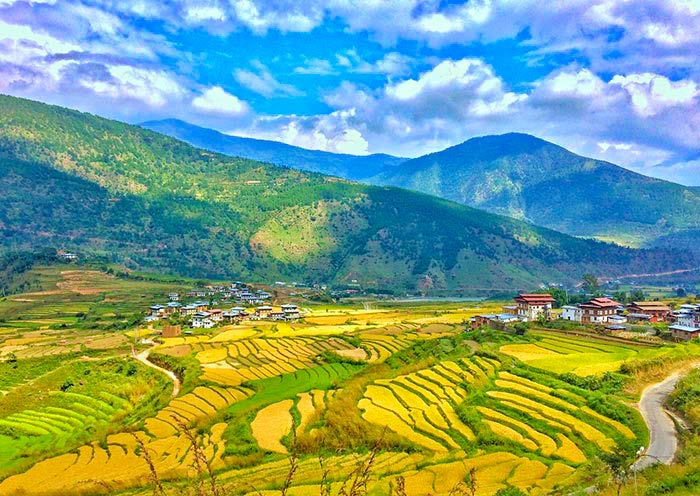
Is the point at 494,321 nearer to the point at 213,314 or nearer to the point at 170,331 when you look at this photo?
the point at 170,331

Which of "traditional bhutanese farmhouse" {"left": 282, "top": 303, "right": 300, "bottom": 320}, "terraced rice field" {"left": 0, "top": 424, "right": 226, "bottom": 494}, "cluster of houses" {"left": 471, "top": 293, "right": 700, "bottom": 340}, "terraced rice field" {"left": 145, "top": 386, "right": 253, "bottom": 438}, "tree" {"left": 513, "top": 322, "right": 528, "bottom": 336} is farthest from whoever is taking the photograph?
"traditional bhutanese farmhouse" {"left": 282, "top": 303, "right": 300, "bottom": 320}

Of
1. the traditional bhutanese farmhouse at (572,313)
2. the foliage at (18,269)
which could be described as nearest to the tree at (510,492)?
the traditional bhutanese farmhouse at (572,313)

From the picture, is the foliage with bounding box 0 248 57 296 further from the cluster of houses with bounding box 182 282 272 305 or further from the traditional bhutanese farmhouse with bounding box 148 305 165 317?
the traditional bhutanese farmhouse with bounding box 148 305 165 317

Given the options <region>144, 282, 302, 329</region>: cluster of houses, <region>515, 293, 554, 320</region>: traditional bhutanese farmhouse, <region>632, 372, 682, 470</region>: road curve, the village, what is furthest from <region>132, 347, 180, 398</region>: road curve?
<region>515, 293, 554, 320</region>: traditional bhutanese farmhouse

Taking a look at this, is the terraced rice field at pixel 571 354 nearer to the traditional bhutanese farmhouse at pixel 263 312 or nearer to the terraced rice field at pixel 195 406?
the terraced rice field at pixel 195 406

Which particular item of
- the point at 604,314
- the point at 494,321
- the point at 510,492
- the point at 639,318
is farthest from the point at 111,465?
the point at 639,318

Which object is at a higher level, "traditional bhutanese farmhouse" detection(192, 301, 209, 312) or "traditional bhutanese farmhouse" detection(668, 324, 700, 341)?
"traditional bhutanese farmhouse" detection(668, 324, 700, 341)

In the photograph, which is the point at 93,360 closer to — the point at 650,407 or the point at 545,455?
the point at 545,455

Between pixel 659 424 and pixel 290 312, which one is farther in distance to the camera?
pixel 290 312
